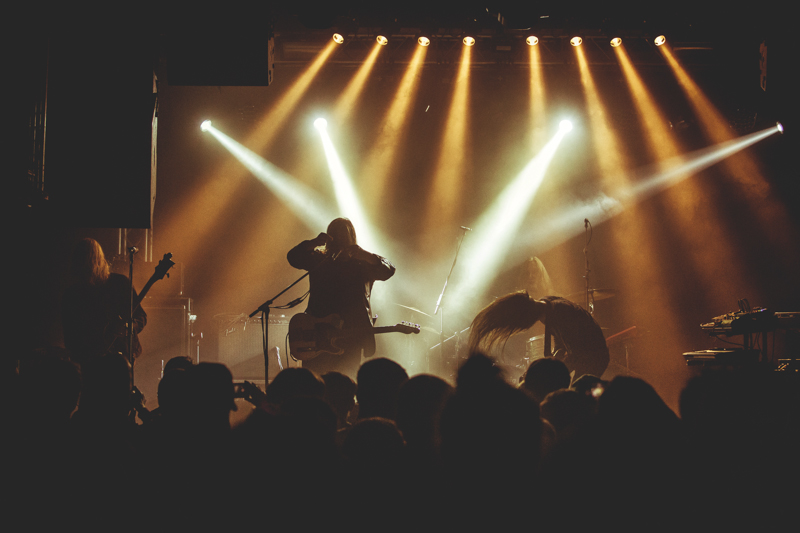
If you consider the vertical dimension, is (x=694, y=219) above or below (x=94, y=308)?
above

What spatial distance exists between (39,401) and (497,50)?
299 inches

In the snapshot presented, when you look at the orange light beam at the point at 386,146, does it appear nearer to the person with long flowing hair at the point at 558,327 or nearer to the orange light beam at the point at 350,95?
the orange light beam at the point at 350,95

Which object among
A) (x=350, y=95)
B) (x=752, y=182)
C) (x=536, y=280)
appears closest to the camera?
(x=536, y=280)

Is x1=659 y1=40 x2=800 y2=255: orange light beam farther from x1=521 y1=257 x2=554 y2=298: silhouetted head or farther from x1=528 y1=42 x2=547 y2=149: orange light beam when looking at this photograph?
x1=521 y1=257 x2=554 y2=298: silhouetted head

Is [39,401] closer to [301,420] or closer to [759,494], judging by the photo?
[301,420]

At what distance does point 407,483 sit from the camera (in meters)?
1.55

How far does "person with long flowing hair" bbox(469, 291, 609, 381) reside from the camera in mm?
4039

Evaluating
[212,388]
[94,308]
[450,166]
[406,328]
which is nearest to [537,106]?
[450,166]

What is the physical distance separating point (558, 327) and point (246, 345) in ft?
20.6

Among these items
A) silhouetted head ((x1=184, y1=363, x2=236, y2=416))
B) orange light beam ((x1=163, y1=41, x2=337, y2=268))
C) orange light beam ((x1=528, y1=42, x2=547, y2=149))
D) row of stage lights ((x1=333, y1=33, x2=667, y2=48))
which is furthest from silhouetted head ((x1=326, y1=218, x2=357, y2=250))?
orange light beam ((x1=163, y1=41, x2=337, y2=268))

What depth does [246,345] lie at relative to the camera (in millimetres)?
9070

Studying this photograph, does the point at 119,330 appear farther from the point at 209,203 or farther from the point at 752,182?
the point at 752,182

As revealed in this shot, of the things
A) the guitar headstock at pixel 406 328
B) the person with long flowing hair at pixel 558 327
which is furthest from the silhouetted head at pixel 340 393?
the guitar headstock at pixel 406 328

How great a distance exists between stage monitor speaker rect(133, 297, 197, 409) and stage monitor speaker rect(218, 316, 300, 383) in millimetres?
931
